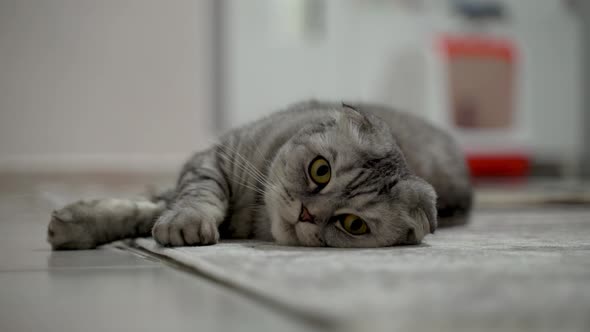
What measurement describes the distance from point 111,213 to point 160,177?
3.56m

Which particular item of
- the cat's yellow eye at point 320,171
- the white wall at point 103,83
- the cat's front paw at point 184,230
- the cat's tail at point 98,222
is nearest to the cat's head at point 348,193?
the cat's yellow eye at point 320,171

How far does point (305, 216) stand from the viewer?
1530 millimetres

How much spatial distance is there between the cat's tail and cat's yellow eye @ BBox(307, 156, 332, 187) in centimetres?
39

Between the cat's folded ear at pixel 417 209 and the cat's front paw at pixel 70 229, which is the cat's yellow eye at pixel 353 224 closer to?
the cat's folded ear at pixel 417 209

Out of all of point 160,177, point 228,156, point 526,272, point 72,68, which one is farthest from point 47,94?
point 526,272

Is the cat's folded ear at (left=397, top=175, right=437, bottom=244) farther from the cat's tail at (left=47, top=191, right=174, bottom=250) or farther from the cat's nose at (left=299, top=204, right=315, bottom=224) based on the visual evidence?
the cat's tail at (left=47, top=191, right=174, bottom=250)

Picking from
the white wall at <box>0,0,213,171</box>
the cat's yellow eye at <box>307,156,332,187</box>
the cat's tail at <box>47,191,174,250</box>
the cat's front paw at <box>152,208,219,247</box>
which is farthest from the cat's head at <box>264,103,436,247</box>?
the white wall at <box>0,0,213,171</box>

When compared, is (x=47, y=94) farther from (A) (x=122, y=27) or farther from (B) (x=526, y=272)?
(B) (x=526, y=272)

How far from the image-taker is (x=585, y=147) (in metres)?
6.25

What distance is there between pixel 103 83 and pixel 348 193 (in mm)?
4177

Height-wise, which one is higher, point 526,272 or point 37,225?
point 526,272

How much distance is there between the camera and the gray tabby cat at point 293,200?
152cm

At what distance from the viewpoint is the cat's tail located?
1.55m

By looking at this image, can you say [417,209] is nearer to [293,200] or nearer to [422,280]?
[293,200]
